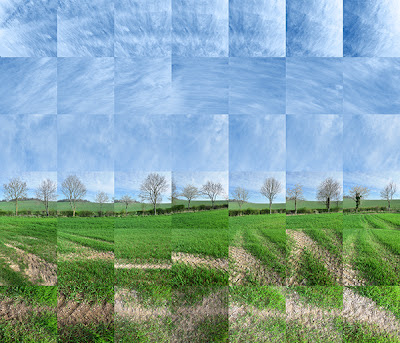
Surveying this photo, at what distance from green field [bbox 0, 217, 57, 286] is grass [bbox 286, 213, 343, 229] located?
507 cm

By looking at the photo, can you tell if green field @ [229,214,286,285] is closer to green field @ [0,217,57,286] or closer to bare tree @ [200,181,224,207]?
bare tree @ [200,181,224,207]

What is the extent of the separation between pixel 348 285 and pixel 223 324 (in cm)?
272

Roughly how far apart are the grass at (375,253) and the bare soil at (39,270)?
622 cm

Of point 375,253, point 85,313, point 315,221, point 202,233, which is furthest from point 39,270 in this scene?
point 375,253

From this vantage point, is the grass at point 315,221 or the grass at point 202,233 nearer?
the grass at point 202,233

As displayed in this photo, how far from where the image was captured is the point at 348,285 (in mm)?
4559

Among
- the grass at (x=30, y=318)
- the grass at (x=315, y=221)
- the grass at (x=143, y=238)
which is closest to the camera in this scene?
the grass at (x=30, y=318)

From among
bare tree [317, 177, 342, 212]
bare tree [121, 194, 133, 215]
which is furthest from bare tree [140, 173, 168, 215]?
bare tree [317, 177, 342, 212]

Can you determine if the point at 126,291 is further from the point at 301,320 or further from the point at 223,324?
the point at 301,320

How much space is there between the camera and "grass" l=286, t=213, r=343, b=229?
4.66 m

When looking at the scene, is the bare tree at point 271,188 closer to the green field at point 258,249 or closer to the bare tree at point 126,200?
the green field at point 258,249

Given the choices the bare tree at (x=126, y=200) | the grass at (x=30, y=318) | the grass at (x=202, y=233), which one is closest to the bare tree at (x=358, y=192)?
the grass at (x=202, y=233)

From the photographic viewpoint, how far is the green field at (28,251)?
456 cm

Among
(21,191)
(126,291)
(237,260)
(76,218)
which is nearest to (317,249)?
(237,260)
